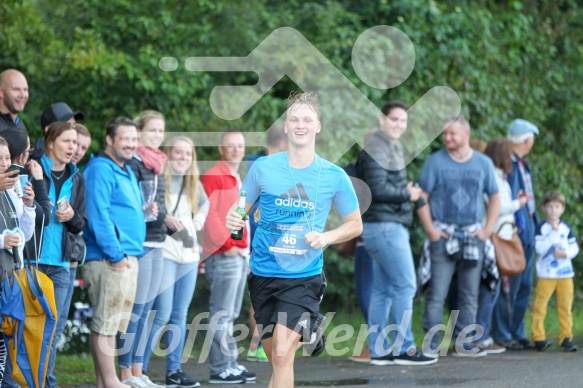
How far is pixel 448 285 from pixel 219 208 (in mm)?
2515

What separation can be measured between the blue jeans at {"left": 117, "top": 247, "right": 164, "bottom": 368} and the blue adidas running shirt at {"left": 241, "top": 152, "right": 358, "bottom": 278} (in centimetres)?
171

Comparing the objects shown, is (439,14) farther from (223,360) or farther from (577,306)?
(223,360)

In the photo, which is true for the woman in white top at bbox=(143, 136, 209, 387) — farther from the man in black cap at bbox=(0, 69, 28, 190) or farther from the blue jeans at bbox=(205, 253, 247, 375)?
the man in black cap at bbox=(0, 69, 28, 190)

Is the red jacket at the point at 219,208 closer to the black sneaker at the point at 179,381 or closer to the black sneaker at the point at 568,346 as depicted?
the black sneaker at the point at 179,381

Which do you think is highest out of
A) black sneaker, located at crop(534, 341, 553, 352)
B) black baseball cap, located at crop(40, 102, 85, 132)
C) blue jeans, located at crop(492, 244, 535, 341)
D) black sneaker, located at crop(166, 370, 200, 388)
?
black baseball cap, located at crop(40, 102, 85, 132)

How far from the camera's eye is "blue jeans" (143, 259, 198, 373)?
845 centimetres

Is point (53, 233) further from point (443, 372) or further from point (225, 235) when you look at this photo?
point (443, 372)

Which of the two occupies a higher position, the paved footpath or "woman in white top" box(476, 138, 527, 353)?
"woman in white top" box(476, 138, 527, 353)

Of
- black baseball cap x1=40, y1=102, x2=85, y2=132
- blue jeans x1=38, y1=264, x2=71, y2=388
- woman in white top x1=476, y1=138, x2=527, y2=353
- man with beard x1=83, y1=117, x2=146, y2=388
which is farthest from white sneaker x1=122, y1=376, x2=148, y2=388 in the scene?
woman in white top x1=476, y1=138, x2=527, y2=353

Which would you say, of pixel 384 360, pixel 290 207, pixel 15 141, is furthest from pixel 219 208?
pixel 290 207

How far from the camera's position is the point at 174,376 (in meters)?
8.46

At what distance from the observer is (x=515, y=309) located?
11.1 m

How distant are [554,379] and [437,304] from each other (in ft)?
5.66

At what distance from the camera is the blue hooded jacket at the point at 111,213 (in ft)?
25.6
